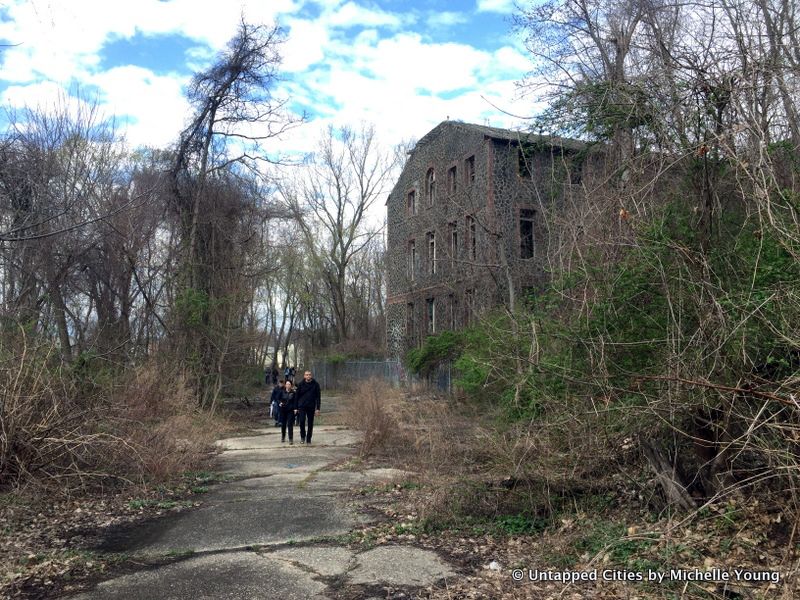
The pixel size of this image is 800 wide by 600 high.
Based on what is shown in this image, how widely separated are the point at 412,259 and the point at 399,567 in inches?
972

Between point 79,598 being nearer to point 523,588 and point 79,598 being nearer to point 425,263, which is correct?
point 523,588

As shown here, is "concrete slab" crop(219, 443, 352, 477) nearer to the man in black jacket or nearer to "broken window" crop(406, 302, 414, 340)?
the man in black jacket

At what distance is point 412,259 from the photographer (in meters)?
30.1

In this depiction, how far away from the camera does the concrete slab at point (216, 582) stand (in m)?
5.16

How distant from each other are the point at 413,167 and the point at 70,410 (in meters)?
24.3

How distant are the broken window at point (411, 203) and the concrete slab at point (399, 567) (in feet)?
81.4

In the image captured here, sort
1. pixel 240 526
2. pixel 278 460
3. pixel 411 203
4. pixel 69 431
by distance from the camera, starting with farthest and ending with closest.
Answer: pixel 411 203, pixel 278 460, pixel 69 431, pixel 240 526

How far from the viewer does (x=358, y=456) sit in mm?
12250

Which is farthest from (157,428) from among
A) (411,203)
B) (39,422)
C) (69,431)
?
(411,203)

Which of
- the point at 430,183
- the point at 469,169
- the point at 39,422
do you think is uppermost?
the point at 430,183

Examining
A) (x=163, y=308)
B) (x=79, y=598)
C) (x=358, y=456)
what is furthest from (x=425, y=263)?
(x=79, y=598)


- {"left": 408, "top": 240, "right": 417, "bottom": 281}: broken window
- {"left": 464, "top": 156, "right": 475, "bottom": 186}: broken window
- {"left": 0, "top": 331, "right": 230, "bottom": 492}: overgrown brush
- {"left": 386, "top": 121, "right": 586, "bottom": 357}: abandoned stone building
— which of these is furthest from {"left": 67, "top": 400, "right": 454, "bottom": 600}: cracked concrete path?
{"left": 408, "top": 240, "right": 417, "bottom": 281}: broken window

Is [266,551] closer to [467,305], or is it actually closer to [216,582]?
[216,582]

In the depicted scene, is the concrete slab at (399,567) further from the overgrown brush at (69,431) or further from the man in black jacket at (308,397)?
the man in black jacket at (308,397)
